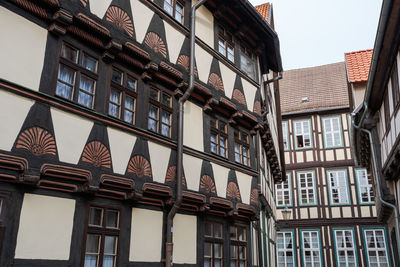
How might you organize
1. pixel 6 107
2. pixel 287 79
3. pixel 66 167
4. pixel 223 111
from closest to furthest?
pixel 6 107, pixel 66 167, pixel 223 111, pixel 287 79

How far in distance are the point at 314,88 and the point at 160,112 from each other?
22.1 metres

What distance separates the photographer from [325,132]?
2544cm

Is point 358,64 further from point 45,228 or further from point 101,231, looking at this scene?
point 45,228

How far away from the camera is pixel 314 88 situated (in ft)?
92.6

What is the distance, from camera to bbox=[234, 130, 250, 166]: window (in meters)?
10.6

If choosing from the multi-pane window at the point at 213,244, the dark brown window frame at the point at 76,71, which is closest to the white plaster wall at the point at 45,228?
the dark brown window frame at the point at 76,71

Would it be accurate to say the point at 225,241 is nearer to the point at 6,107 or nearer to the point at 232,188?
the point at 232,188

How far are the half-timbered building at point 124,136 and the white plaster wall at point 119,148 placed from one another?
0.08 ft

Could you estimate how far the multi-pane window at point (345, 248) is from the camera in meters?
22.8

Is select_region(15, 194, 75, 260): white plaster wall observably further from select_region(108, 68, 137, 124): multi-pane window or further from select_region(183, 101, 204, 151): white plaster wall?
select_region(183, 101, 204, 151): white plaster wall

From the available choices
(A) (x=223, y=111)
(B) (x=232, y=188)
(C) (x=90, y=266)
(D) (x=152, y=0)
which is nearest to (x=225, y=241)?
(B) (x=232, y=188)

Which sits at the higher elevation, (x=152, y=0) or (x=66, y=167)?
(x=152, y=0)

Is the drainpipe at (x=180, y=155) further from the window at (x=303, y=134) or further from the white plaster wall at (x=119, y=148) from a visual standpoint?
the window at (x=303, y=134)

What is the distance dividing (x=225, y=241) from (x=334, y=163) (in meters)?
17.0
